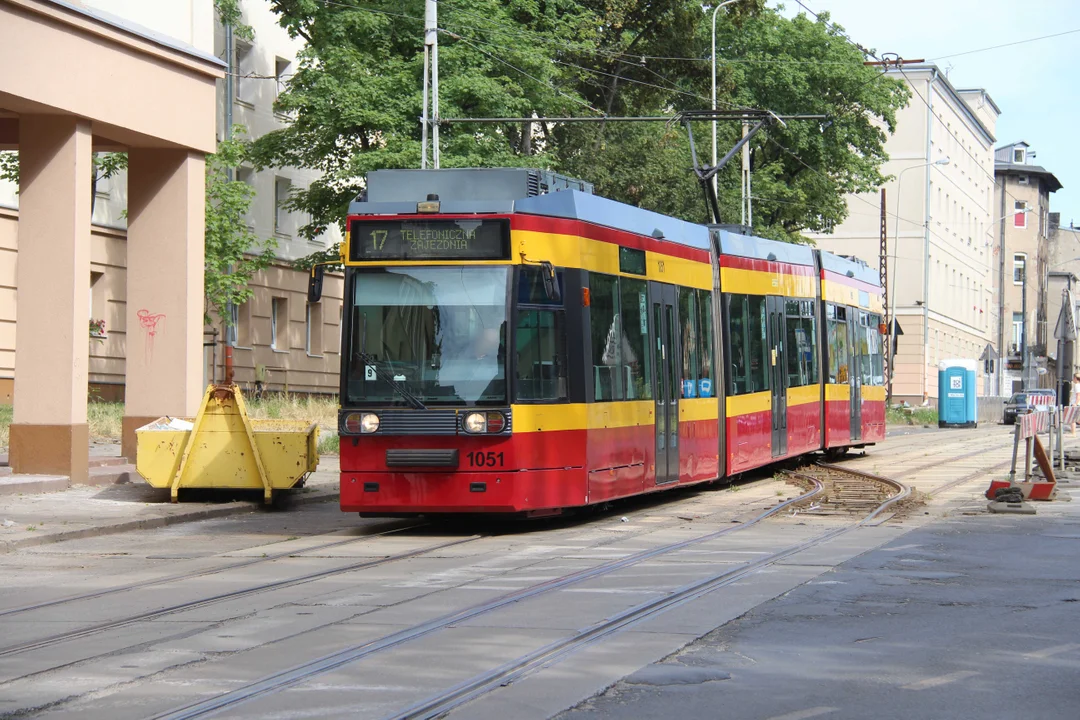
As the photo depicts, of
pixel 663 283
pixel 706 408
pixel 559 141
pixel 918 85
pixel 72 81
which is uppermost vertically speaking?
pixel 918 85

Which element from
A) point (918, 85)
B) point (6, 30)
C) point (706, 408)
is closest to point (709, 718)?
point (706, 408)

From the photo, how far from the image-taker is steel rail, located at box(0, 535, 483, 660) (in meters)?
8.25

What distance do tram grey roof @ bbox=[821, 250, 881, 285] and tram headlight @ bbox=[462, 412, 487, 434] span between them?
1220 centimetres

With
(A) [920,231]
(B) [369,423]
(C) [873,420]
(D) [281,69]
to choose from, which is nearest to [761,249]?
(C) [873,420]

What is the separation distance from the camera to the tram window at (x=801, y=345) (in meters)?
22.2

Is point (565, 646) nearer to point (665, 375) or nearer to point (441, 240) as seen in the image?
point (441, 240)

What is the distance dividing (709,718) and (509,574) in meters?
4.99

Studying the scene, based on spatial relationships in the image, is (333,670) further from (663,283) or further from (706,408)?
(706,408)

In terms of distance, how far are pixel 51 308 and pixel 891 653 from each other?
13.0 meters

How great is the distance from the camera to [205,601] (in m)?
9.76

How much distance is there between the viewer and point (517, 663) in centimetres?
741

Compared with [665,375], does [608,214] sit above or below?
above

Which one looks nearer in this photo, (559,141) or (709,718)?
(709,718)

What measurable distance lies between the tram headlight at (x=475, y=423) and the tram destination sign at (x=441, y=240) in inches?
54.8
